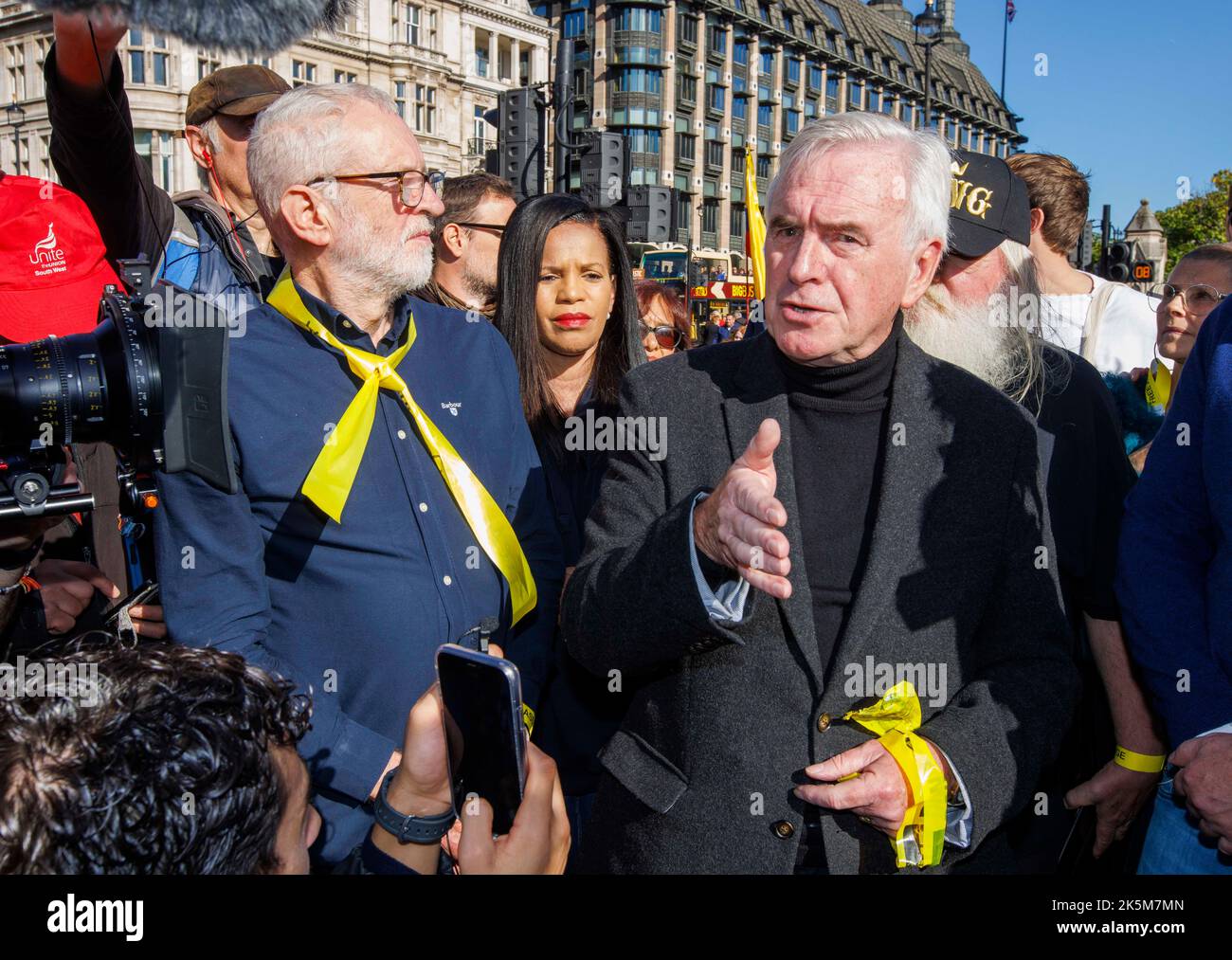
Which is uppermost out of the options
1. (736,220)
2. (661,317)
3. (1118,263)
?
(736,220)

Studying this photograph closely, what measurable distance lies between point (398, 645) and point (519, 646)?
35cm

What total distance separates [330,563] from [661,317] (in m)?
5.02

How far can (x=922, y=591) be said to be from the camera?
6.90 ft

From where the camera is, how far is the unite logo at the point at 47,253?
2.52m

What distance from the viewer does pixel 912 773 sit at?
6.33 ft

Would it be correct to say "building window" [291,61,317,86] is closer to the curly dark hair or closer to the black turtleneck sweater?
the black turtleneck sweater

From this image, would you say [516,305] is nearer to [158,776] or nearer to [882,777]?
[882,777]

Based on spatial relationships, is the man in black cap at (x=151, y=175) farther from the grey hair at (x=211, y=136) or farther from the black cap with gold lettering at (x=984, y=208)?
the black cap with gold lettering at (x=984, y=208)

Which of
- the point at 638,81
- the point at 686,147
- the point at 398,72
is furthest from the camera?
the point at 686,147

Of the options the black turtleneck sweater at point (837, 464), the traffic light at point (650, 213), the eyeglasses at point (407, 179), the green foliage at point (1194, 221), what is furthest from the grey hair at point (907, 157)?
the green foliage at point (1194, 221)

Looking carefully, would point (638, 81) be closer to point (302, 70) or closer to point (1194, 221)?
point (302, 70)

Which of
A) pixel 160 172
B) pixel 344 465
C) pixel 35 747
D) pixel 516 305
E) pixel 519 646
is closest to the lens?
pixel 35 747

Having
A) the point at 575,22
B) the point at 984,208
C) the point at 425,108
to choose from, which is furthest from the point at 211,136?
the point at 575,22

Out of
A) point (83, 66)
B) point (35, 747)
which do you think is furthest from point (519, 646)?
point (83, 66)
